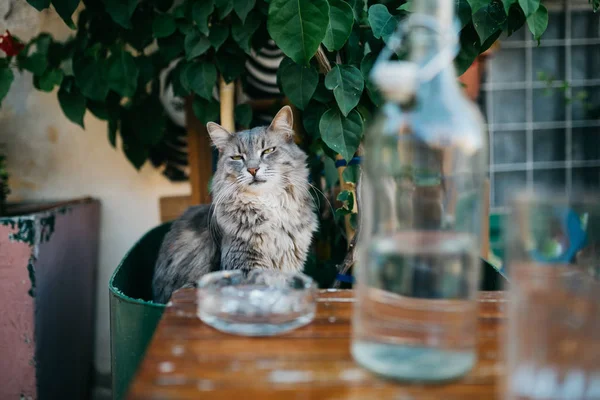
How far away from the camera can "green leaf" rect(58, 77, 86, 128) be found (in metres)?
1.95

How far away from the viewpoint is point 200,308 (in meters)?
0.94

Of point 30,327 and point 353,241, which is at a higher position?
point 353,241

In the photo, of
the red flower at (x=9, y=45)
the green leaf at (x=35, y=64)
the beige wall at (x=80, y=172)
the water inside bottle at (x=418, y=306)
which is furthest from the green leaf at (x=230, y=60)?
the water inside bottle at (x=418, y=306)

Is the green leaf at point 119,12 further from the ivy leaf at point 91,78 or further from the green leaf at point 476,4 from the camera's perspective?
the green leaf at point 476,4

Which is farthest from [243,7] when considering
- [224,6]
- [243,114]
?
[243,114]

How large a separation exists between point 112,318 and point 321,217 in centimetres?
100

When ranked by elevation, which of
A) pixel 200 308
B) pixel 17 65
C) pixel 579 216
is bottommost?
pixel 200 308

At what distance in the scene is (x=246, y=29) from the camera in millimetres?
1715

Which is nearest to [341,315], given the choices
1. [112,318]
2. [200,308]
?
[200,308]

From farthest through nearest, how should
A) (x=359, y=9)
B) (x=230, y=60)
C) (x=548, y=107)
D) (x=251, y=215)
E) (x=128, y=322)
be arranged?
(x=548, y=107) < (x=230, y=60) < (x=251, y=215) < (x=359, y=9) < (x=128, y=322)

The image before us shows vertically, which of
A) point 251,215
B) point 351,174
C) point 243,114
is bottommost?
point 251,215

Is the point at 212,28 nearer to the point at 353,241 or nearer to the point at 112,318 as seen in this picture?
the point at 353,241

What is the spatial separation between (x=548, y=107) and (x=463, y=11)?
2.00m

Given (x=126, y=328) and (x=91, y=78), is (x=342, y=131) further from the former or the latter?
(x=91, y=78)
